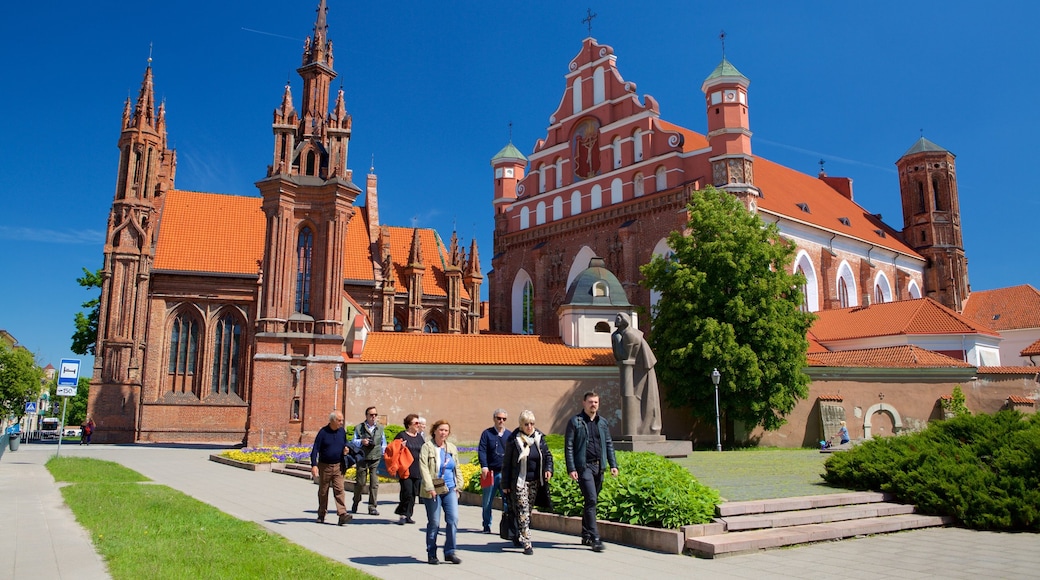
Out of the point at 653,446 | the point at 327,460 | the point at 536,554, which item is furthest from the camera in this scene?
the point at 653,446

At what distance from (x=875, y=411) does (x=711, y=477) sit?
18.4m

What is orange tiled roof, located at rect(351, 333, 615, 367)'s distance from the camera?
2923 centimetres

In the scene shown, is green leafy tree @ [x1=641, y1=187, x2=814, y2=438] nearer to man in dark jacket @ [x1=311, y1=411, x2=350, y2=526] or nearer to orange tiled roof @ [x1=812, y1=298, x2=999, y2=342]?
orange tiled roof @ [x1=812, y1=298, x2=999, y2=342]

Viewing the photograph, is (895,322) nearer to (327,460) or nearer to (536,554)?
(327,460)

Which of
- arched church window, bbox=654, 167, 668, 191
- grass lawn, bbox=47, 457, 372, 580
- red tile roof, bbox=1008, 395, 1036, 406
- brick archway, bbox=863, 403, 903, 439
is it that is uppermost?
arched church window, bbox=654, 167, 668, 191

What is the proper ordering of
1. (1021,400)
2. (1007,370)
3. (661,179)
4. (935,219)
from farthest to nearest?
1. (935,219)
2. (661,179)
3. (1007,370)
4. (1021,400)

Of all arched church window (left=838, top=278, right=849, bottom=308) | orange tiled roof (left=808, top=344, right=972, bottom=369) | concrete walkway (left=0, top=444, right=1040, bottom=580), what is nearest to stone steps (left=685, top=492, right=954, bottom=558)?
concrete walkway (left=0, top=444, right=1040, bottom=580)

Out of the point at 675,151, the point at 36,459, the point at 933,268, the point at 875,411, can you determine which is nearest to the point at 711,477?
the point at 875,411

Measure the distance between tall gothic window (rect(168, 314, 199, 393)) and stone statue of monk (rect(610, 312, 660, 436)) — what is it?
86.2ft

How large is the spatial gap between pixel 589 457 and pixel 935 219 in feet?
187

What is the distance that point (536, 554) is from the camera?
889 centimetres

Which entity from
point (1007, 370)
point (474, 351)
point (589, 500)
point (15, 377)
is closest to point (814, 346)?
point (1007, 370)

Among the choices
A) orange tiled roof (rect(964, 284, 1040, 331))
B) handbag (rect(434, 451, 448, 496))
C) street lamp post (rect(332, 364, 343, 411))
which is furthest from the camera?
orange tiled roof (rect(964, 284, 1040, 331))

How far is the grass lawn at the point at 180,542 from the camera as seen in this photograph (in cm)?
716
